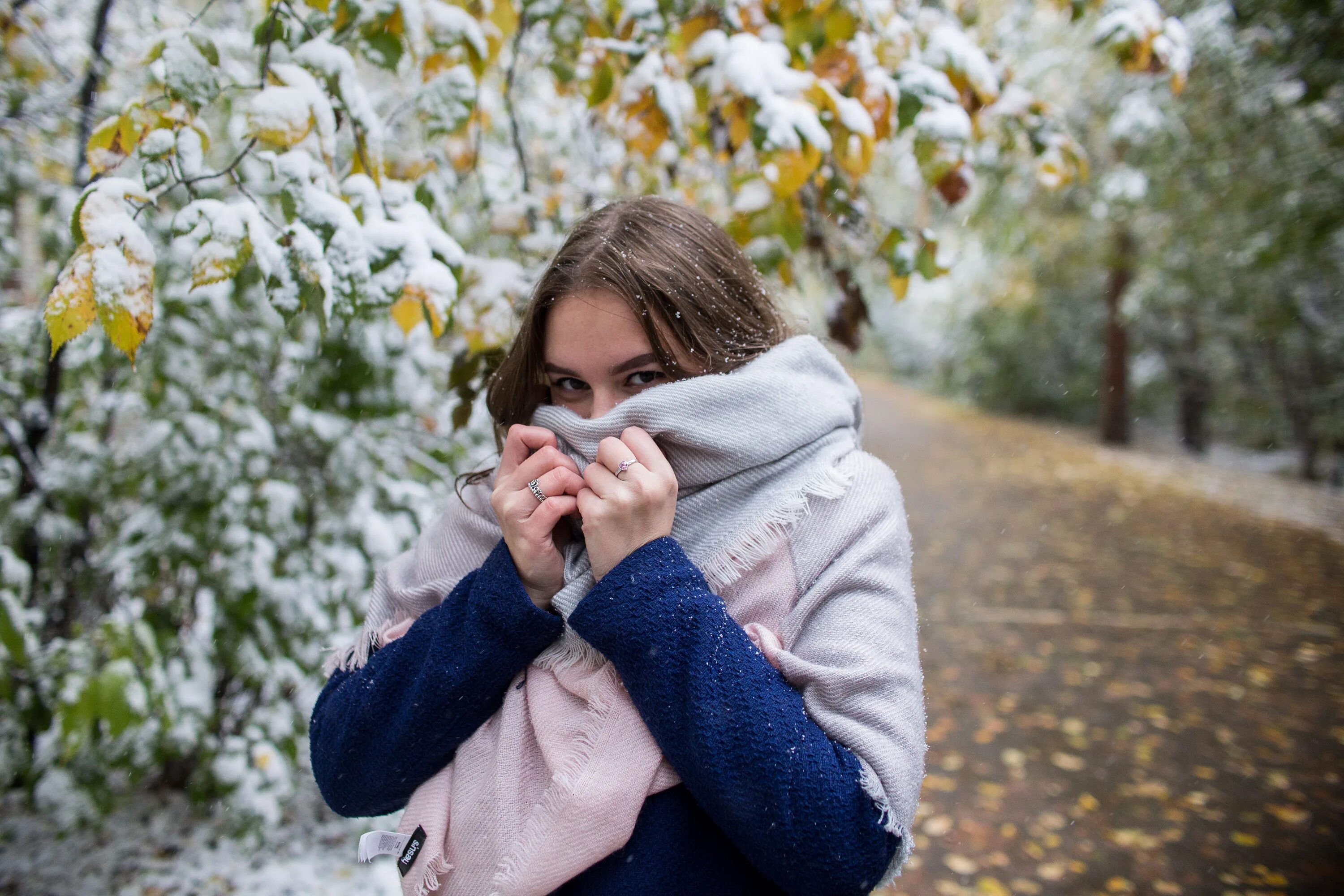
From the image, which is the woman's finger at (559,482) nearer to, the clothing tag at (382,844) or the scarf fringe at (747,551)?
the scarf fringe at (747,551)

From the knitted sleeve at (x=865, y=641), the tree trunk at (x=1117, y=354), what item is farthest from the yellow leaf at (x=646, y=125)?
the tree trunk at (x=1117, y=354)

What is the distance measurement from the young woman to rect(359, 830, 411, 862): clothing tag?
0.02 m

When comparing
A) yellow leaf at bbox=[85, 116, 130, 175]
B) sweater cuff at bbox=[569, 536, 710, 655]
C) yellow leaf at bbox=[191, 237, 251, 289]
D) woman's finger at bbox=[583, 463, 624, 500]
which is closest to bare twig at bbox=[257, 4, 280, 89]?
yellow leaf at bbox=[85, 116, 130, 175]

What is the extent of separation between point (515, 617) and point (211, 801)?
9.24 ft

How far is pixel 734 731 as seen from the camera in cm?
102

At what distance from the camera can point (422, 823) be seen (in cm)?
119

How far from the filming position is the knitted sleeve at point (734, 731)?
101cm

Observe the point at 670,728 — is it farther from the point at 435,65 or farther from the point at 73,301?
the point at 435,65

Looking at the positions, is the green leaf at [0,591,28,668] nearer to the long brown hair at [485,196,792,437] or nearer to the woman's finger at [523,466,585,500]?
the long brown hair at [485,196,792,437]

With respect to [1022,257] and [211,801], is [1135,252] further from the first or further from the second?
[211,801]

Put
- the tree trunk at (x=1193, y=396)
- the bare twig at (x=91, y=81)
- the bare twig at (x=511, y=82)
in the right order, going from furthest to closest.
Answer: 1. the tree trunk at (x=1193, y=396)
2. the bare twig at (x=91, y=81)
3. the bare twig at (x=511, y=82)

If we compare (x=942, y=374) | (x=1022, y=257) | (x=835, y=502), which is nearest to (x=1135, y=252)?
(x=1022, y=257)

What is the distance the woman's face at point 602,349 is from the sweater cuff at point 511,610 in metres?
0.30

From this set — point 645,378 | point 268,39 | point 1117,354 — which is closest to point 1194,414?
point 1117,354
